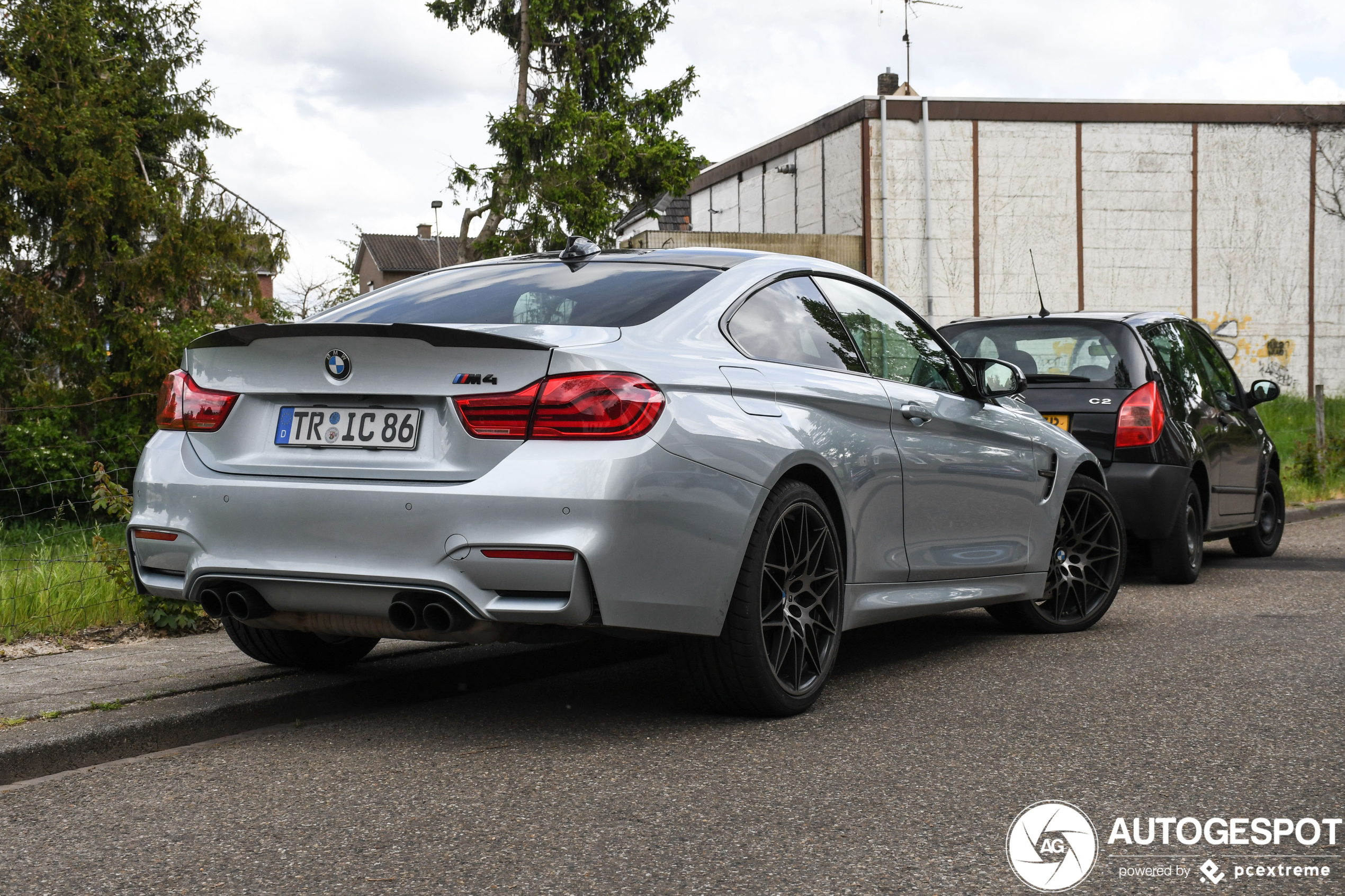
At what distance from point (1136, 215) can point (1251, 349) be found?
456cm

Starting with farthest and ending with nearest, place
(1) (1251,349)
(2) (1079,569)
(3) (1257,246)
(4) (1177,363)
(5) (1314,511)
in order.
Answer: (1) (1251,349), (3) (1257,246), (5) (1314,511), (4) (1177,363), (2) (1079,569)

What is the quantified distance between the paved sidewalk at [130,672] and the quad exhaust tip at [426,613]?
1.16 metres

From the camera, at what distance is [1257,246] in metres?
33.4

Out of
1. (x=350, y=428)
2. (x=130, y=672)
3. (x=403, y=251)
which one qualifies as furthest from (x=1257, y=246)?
(x=403, y=251)

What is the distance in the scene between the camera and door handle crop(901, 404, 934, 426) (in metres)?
5.35

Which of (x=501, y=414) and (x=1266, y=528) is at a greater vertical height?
(x=501, y=414)

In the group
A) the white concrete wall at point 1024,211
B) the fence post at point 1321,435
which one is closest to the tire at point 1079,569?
the fence post at point 1321,435

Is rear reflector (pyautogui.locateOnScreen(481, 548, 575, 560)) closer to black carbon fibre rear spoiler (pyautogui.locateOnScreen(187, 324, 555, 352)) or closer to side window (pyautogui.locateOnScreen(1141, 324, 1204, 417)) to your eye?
black carbon fibre rear spoiler (pyautogui.locateOnScreen(187, 324, 555, 352))

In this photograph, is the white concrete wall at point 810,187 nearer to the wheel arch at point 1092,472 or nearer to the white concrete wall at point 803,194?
the white concrete wall at point 803,194

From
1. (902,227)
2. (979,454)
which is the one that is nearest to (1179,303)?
(902,227)

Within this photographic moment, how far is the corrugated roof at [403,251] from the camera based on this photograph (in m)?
92.0

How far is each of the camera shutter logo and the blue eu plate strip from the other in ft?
7.81

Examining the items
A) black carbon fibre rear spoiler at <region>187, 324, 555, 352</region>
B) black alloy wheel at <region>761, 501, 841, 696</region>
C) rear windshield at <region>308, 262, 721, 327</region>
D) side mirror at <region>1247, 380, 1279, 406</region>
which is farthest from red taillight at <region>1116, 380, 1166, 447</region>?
black carbon fibre rear spoiler at <region>187, 324, 555, 352</region>

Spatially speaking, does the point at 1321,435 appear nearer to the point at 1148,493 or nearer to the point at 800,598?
the point at 1148,493
